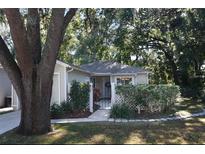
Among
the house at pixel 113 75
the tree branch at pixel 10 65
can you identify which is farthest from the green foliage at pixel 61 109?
the house at pixel 113 75

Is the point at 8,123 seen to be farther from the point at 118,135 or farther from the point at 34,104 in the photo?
→ the point at 118,135

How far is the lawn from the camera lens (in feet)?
31.2

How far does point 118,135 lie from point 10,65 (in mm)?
4485

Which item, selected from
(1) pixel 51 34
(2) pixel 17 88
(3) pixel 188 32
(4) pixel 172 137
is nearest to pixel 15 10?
(1) pixel 51 34

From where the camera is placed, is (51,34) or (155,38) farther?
(155,38)

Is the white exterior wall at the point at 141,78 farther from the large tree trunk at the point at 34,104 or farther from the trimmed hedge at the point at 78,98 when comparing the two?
the large tree trunk at the point at 34,104

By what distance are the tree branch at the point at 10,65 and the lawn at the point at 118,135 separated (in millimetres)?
1832

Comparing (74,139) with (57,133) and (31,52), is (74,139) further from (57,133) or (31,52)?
(31,52)

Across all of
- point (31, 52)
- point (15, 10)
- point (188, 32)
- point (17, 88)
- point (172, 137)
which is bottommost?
point (172, 137)

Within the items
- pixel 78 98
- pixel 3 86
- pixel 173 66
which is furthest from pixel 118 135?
pixel 173 66

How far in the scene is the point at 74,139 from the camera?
988cm

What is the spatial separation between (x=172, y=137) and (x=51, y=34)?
5292 mm
